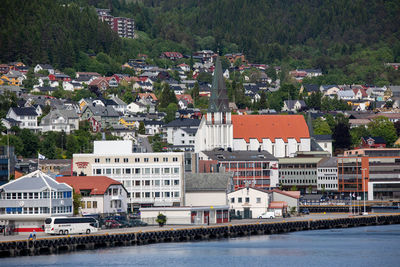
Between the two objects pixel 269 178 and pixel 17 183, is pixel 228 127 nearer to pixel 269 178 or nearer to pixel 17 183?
pixel 269 178

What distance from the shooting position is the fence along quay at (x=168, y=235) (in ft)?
319

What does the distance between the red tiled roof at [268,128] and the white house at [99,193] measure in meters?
68.1

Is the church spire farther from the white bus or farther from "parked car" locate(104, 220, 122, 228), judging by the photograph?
the white bus

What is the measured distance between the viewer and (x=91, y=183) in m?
123

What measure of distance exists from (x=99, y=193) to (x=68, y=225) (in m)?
17.7

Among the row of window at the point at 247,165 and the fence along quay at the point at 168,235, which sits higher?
the row of window at the point at 247,165

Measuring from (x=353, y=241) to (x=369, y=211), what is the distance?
143ft

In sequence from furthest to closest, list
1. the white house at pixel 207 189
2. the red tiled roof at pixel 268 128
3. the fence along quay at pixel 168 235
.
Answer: the red tiled roof at pixel 268 128 → the white house at pixel 207 189 → the fence along quay at pixel 168 235

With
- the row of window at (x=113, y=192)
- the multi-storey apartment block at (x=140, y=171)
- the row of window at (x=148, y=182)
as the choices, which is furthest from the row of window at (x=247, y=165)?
the row of window at (x=113, y=192)

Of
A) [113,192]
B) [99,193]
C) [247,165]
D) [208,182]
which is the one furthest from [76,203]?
[247,165]

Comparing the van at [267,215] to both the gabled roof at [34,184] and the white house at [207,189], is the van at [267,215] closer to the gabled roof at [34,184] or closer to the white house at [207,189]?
the white house at [207,189]

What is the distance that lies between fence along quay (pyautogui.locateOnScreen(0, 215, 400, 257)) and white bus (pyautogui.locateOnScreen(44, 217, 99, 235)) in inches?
97.6

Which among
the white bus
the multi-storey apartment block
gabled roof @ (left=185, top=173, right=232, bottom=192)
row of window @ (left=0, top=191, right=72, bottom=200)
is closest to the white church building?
gabled roof @ (left=185, top=173, right=232, bottom=192)

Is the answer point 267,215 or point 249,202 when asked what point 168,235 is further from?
point 267,215
